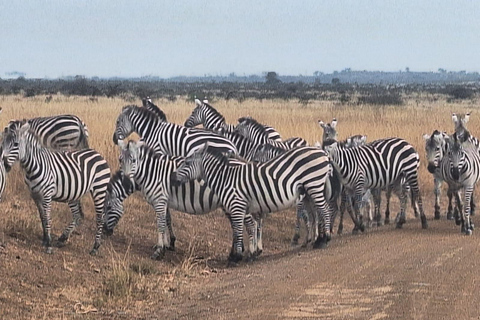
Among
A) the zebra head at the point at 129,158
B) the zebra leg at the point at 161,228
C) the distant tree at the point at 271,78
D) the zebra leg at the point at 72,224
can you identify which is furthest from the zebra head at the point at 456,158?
the distant tree at the point at 271,78

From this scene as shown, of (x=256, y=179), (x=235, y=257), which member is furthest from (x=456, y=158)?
(x=235, y=257)

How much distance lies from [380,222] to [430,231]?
1.82 metres

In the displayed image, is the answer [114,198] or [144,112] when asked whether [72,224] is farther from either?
[144,112]

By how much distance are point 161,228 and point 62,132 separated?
418 cm

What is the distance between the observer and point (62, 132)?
14148 millimetres

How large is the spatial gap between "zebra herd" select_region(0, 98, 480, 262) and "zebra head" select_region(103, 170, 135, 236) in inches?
0.6

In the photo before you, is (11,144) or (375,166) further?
(375,166)

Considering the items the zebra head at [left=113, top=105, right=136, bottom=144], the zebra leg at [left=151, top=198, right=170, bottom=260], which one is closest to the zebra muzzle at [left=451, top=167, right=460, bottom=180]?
the zebra leg at [left=151, top=198, right=170, bottom=260]

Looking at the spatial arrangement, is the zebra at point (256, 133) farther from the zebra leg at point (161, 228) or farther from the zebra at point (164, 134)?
the zebra leg at point (161, 228)

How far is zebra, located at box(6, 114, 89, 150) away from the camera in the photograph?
14055 mm

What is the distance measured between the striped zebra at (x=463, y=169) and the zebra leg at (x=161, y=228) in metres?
4.59

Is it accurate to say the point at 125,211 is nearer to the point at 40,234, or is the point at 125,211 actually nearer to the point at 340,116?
the point at 40,234

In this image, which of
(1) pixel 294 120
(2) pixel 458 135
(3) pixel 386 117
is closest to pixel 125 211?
(2) pixel 458 135

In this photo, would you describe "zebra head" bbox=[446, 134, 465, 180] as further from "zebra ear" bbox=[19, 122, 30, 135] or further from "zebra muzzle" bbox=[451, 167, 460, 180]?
"zebra ear" bbox=[19, 122, 30, 135]
